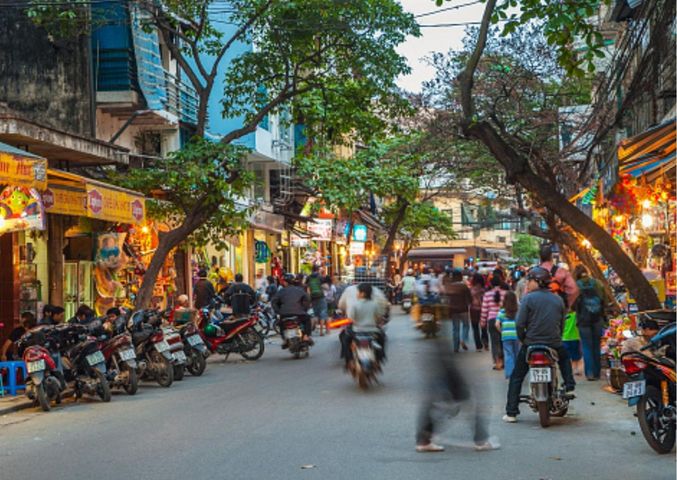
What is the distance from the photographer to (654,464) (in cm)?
848

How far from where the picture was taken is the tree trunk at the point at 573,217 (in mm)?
12898

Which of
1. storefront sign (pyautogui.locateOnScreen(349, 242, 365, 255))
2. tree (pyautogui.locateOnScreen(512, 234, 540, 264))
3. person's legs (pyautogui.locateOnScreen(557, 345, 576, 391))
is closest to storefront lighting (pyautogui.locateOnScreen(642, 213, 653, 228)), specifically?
person's legs (pyautogui.locateOnScreen(557, 345, 576, 391))

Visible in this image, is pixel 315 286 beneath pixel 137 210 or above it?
beneath

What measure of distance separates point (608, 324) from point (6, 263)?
11.0 meters

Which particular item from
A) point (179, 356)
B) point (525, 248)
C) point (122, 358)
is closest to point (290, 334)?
point (179, 356)

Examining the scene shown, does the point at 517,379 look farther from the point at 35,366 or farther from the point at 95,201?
the point at 95,201

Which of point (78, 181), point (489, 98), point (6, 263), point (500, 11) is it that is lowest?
point (6, 263)

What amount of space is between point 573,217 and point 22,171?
7475 millimetres

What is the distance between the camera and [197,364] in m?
17.9

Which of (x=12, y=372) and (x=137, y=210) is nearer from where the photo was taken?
(x=12, y=372)

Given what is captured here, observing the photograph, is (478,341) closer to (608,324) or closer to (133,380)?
(608,324)

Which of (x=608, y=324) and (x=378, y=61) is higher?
(x=378, y=61)

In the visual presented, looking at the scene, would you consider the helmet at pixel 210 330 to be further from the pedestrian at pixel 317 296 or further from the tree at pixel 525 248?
the tree at pixel 525 248

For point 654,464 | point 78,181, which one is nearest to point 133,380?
point 78,181
